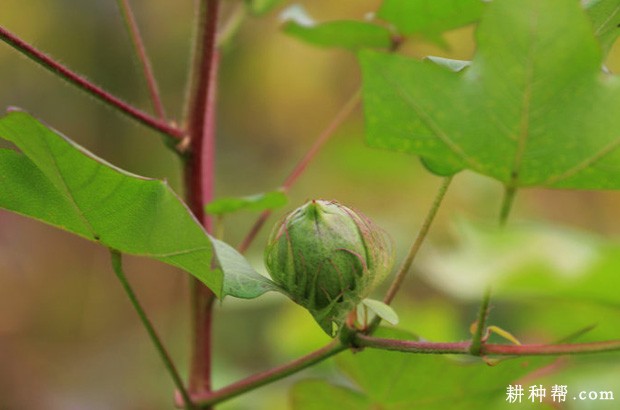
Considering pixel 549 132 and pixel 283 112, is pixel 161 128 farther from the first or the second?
pixel 283 112

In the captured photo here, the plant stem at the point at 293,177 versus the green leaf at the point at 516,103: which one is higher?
the green leaf at the point at 516,103

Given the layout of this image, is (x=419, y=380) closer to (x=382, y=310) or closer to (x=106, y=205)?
(x=382, y=310)

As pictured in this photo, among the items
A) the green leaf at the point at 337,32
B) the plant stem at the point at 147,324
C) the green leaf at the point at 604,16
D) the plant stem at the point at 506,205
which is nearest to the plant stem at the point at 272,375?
the plant stem at the point at 147,324

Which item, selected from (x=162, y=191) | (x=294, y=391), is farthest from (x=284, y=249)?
(x=294, y=391)

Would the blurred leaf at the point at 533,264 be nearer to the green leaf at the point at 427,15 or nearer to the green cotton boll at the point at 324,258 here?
the green cotton boll at the point at 324,258

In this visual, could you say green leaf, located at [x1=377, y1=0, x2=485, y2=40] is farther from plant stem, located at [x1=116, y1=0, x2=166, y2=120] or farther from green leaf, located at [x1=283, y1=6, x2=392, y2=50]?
plant stem, located at [x1=116, y1=0, x2=166, y2=120]

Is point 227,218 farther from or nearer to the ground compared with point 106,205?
nearer to the ground

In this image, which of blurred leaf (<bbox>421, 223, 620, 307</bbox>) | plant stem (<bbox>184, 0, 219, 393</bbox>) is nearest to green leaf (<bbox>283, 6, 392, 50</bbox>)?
plant stem (<bbox>184, 0, 219, 393</bbox>)

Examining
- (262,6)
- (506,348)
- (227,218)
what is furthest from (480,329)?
(227,218)
